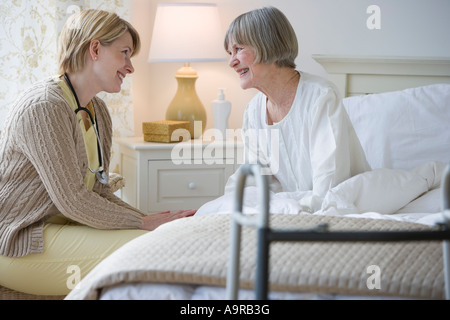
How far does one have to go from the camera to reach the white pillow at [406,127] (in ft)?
8.04

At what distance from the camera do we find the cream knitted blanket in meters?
1.21

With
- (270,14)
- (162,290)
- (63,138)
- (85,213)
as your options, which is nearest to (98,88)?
(63,138)

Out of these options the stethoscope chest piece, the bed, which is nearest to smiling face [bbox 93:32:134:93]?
the stethoscope chest piece

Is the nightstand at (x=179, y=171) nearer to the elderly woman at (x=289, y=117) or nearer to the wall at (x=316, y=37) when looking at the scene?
the wall at (x=316, y=37)

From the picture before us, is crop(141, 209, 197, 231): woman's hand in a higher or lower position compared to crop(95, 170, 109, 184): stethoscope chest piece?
lower

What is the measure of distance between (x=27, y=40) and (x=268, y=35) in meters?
1.29

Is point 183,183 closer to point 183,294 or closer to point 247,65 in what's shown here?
point 247,65

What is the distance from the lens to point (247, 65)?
2.16m

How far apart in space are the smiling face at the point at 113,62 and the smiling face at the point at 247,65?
36 cm

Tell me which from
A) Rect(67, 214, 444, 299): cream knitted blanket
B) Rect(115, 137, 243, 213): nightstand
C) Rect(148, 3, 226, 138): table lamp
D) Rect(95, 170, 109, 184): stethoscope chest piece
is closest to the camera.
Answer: Rect(67, 214, 444, 299): cream knitted blanket

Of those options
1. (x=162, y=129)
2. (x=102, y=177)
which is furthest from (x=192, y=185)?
(x=102, y=177)

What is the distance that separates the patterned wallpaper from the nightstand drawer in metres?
0.67

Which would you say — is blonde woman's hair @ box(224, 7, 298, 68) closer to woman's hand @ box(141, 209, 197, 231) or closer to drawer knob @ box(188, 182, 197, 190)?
woman's hand @ box(141, 209, 197, 231)

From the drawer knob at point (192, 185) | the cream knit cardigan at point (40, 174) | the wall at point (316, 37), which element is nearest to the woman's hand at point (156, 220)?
the cream knit cardigan at point (40, 174)
